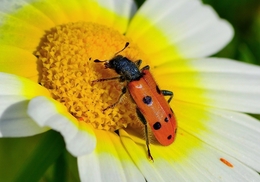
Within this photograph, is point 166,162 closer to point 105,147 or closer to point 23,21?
point 105,147

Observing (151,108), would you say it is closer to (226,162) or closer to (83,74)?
(83,74)

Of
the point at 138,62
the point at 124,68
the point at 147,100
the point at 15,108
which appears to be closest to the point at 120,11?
the point at 138,62

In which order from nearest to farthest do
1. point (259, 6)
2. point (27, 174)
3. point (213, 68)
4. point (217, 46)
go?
point (27, 174) → point (213, 68) → point (217, 46) → point (259, 6)

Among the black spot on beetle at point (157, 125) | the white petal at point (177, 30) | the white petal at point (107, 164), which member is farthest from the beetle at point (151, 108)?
the white petal at point (177, 30)

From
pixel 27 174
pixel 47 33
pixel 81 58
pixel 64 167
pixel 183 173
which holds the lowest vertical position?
pixel 183 173

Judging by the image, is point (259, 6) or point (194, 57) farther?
point (259, 6)

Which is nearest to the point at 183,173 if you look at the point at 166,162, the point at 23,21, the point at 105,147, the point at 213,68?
the point at 166,162
